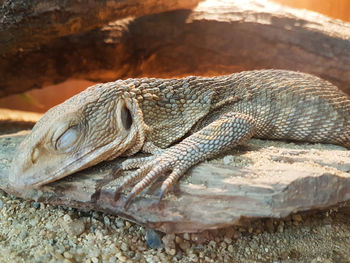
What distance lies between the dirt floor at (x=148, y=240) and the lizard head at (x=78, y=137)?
1.81 feet

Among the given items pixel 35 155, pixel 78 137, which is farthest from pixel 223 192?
pixel 35 155

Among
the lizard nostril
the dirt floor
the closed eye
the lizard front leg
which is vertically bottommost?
the dirt floor

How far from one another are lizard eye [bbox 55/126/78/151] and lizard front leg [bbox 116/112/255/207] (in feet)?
1.91

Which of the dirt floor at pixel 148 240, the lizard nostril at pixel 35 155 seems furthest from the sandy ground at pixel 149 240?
the lizard nostril at pixel 35 155

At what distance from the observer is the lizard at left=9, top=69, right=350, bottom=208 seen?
274 cm

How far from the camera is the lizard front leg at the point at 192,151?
8.68 ft

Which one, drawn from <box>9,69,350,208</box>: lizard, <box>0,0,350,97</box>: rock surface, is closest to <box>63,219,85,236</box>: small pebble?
<box>9,69,350,208</box>: lizard

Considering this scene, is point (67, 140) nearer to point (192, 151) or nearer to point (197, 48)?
point (192, 151)

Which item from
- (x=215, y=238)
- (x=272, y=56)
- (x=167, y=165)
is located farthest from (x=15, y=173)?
(x=272, y=56)

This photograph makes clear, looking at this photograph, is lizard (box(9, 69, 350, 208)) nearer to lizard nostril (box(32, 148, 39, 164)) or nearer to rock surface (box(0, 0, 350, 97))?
lizard nostril (box(32, 148, 39, 164))

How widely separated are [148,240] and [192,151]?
88 centimetres

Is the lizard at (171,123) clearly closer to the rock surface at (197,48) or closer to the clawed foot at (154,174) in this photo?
the clawed foot at (154,174)

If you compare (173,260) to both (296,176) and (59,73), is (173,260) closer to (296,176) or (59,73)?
(296,176)

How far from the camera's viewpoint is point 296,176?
254 cm
